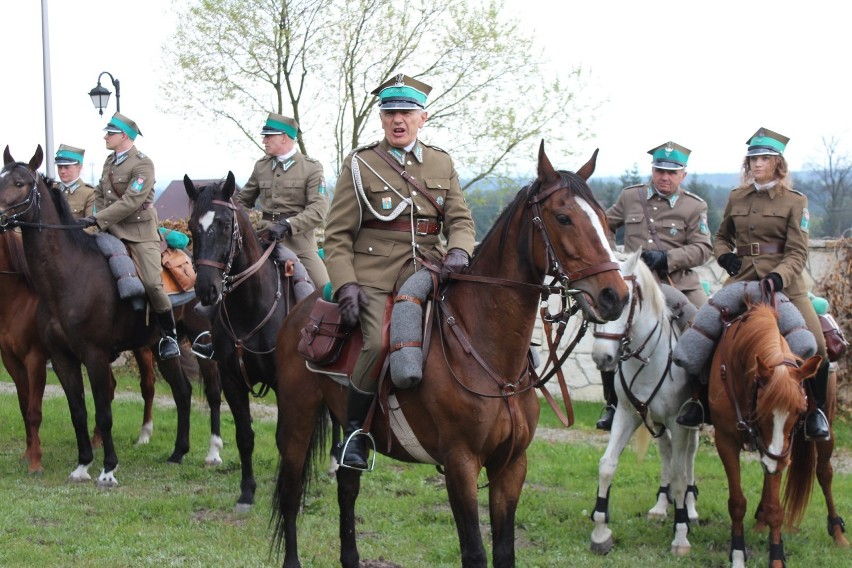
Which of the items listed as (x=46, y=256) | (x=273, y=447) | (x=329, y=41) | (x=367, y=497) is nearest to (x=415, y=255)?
(x=367, y=497)

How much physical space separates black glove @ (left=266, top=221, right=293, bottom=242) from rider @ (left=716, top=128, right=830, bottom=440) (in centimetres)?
349

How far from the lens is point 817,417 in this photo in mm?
6543

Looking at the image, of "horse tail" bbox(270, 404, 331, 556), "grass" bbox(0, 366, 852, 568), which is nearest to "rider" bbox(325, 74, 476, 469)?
"horse tail" bbox(270, 404, 331, 556)

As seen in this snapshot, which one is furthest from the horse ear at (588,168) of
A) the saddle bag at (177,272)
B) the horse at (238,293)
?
the saddle bag at (177,272)

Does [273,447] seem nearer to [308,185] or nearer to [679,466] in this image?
[308,185]

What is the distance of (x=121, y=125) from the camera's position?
8.85 meters

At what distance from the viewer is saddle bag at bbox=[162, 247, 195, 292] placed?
30.3 feet

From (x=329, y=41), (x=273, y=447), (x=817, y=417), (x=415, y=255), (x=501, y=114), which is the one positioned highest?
(x=329, y=41)

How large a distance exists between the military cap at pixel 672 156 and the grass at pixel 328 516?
2.74 m

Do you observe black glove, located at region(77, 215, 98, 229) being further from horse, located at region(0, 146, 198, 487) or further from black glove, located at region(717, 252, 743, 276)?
black glove, located at region(717, 252, 743, 276)

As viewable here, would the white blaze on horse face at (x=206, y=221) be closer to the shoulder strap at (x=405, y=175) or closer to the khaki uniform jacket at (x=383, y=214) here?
the khaki uniform jacket at (x=383, y=214)

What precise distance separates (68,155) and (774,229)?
745 cm

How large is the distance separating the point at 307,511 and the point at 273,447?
2560 mm

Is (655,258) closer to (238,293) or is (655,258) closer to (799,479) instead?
(799,479)
